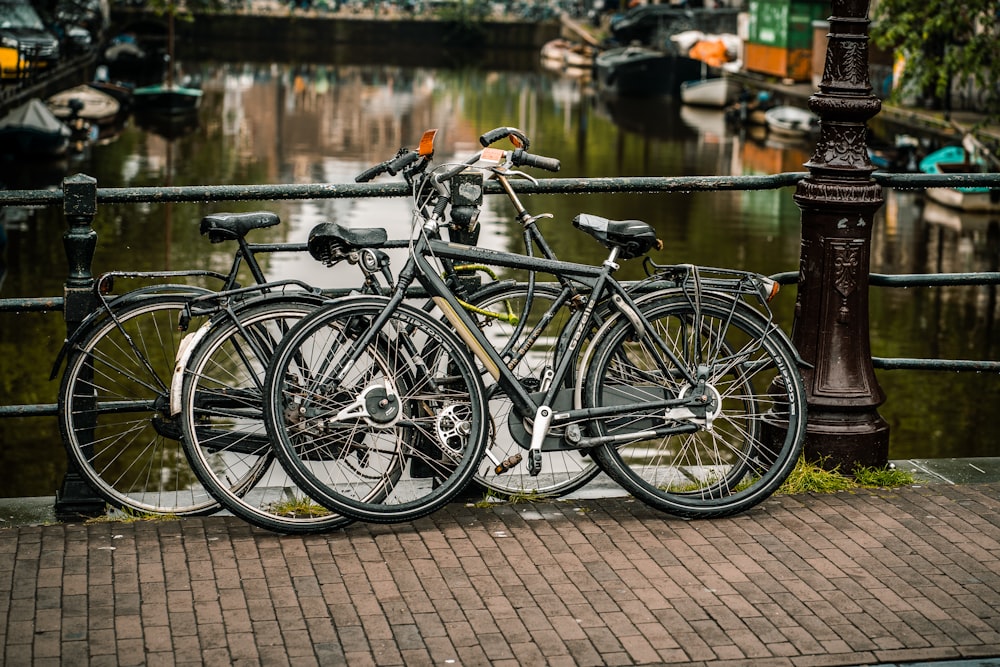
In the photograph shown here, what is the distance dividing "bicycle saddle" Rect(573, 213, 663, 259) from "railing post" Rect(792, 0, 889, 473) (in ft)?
3.00

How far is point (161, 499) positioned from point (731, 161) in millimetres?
29583

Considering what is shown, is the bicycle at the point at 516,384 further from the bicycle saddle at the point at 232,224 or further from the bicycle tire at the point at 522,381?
the bicycle saddle at the point at 232,224

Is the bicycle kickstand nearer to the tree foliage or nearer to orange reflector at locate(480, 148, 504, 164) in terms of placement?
orange reflector at locate(480, 148, 504, 164)

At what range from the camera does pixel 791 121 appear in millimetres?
38656

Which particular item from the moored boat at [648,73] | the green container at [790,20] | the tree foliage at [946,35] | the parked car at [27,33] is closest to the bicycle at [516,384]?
the tree foliage at [946,35]

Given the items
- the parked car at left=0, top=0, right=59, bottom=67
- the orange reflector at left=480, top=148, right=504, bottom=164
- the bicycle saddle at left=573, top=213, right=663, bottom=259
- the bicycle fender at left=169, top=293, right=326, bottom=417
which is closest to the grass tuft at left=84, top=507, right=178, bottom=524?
the bicycle fender at left=169, top=293, right=326, bottom=417

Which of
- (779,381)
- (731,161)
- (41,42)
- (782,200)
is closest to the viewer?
(779,381)

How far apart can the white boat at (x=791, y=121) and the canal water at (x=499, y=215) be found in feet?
3.02

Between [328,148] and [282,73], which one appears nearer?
[328,148]

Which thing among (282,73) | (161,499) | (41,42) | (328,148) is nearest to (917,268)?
(161,499)

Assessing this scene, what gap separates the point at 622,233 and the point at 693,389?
0.63 meters

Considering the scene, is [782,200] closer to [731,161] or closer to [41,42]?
[731,161]

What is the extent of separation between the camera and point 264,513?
199 inches

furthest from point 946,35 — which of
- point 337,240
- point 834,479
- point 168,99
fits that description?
point 168,99
